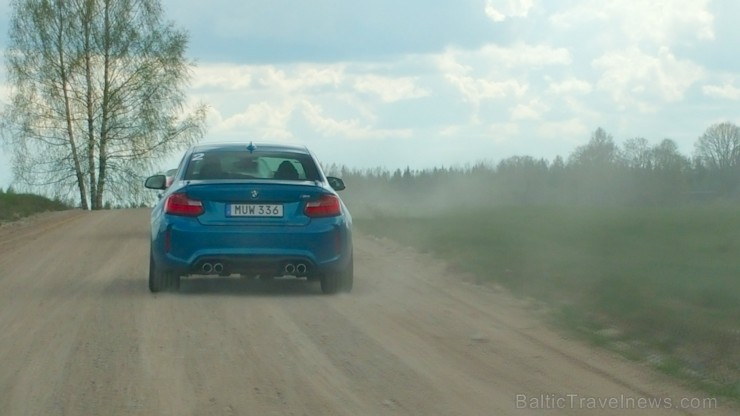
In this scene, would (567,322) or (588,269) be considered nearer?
(567,322)

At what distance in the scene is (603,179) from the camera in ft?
107

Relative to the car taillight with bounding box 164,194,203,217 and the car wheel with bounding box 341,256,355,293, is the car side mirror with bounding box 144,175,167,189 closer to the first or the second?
the car taillight with bounding box 164,194,203,217

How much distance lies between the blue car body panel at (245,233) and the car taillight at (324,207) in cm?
4

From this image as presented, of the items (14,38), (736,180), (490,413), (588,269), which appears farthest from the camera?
(14,38)

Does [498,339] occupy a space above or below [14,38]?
below

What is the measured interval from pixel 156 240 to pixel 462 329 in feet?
11.5

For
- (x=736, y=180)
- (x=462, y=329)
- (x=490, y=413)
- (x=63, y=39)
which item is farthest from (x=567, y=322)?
(x=63, y=39)

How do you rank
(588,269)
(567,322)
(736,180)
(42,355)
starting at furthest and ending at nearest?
1. (736,180)
2. (588,269)
3. (567,322)
4. (42,355)

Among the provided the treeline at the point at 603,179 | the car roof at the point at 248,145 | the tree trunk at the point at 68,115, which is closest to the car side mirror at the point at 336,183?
the car roof at the point at 248,145

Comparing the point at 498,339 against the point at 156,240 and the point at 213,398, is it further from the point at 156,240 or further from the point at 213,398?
the point at 156,240

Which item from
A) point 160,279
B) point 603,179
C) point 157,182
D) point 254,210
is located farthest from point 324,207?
point 603,179

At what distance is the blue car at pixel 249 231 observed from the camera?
1123 cm

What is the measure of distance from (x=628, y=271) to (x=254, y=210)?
426 centimetres

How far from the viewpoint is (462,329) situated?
9562 millimetres
